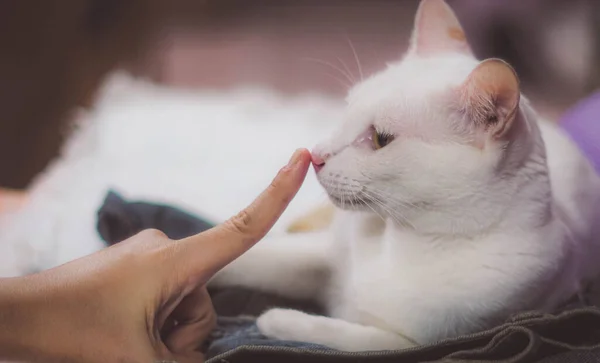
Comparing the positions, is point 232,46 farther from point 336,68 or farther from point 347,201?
point 347,201

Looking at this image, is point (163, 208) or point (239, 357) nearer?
point (239, 357)

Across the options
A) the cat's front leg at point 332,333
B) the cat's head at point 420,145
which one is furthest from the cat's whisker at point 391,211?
the cat's front leg at point 332,333

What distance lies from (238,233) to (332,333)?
0.47 ft

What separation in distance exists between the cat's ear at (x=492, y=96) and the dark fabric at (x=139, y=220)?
361 millimetres

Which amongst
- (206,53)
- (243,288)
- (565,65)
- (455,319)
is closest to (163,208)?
(243,288)

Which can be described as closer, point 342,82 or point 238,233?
point 238,233

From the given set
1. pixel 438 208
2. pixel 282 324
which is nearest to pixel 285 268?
pixel 282 324

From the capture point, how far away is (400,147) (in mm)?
617

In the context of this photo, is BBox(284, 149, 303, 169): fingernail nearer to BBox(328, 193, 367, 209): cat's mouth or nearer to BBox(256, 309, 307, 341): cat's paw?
BBox(328, 193, 367, 209): cat's mouth

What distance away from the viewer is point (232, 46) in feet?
3.35

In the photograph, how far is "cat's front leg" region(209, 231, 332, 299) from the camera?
768 mm

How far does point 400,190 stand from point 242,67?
1.63ft

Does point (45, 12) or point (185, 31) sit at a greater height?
point (45, 12)

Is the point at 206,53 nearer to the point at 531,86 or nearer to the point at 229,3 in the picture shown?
the point at 229,3
